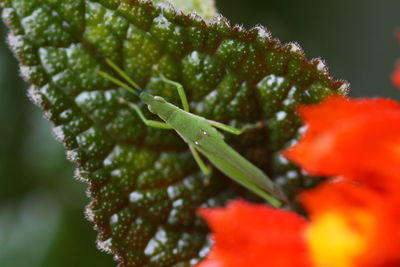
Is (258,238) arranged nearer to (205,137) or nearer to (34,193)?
(205,137)

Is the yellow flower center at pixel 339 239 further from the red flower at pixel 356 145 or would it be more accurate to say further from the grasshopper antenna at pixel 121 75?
the grasshopper antenna at pixel 121 75

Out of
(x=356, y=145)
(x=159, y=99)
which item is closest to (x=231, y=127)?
(x=159, y=99)

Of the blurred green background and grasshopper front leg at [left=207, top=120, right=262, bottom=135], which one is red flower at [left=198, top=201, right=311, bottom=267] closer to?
grasshopper front leg at [left=207, top=120, right=262, bottom=135]

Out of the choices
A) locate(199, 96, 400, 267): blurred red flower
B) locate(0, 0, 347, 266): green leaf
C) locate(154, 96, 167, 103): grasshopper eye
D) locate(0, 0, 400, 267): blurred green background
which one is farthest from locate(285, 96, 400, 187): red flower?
locate(0, 0, 400, 267): blurred green background

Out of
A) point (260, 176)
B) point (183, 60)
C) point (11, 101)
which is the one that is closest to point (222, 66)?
point (183, 60)

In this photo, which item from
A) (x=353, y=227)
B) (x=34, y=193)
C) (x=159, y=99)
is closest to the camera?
(x=353, y=227)

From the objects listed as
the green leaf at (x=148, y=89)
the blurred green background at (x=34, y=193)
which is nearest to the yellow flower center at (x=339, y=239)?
the green leaf at (x=148, y=89)
